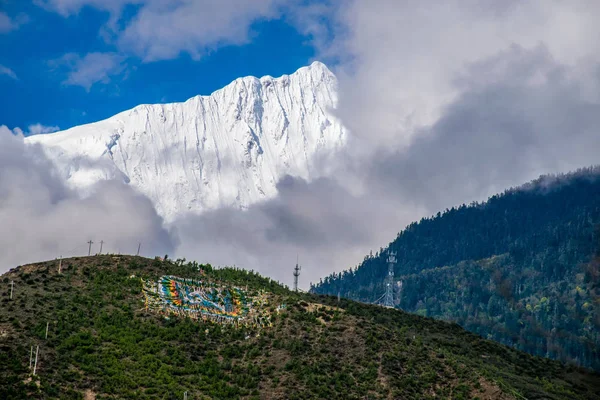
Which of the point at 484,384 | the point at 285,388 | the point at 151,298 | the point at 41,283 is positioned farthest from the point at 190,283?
the point at 484,384

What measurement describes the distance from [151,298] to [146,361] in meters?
20.0

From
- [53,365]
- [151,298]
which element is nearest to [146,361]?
[53,365]

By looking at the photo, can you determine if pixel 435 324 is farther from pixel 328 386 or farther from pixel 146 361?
pixel 146 361

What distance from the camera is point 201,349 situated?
11275 centimetres

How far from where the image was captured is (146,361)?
10531 centimetres

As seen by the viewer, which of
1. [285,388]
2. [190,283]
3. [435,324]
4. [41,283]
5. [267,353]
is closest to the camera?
[285,388]

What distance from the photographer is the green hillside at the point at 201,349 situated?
99562 mm

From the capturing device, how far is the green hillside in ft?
327

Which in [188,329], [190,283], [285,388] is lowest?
[285,388]

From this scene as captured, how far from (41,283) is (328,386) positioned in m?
42.1

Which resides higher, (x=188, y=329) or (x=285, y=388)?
(x=188, y=329)

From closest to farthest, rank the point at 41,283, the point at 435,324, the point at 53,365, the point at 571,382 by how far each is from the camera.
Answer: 1. the point at 53,365
2. the point at 41,283
3. the point at 571,382
4. the point at 435,324

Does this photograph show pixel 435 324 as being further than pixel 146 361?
Yes

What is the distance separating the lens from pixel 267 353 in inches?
4454
